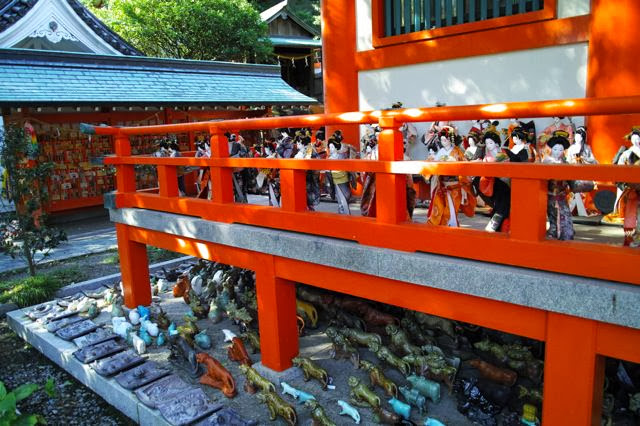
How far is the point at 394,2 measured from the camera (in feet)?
22.6

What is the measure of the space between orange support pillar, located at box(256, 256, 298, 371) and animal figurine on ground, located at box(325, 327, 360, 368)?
40cm

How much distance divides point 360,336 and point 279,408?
1.24 metres

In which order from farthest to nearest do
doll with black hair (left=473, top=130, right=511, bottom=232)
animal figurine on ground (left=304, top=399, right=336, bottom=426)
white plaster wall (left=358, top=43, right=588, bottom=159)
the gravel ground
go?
white plaster wall (left=358, top=43, right=588, bottom=159)
the gravel ground
animal figurine on ground (left=304, top=399, right=336, bottom=426)
doll with black hair (left=473, top=130, right=511, bottom=232)

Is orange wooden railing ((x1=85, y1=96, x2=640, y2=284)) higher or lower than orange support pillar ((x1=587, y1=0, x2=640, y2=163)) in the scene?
lower

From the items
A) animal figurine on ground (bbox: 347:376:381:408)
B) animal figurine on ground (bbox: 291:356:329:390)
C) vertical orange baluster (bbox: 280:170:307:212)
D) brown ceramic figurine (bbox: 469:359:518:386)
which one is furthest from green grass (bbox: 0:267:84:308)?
brown ceramic figurine (bbox: 469:359:518:386)

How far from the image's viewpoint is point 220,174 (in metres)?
5.46

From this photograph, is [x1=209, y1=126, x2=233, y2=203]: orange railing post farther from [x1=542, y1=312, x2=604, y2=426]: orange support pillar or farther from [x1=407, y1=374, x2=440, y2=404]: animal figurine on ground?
[x1=542, y1=312, x2=604, y2=426]: orange support pillar

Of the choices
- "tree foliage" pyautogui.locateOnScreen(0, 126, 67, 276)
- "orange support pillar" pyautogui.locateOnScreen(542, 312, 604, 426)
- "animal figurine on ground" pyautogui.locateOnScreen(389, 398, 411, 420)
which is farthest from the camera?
"tree foliage" pyautogui.locateOnScreen(0, 126, 67, 276)

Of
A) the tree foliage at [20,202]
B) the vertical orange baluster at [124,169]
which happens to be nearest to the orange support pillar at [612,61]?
the vertical orange baluster at [124,169]

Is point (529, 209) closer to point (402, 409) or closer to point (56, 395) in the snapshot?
point (402, 409)

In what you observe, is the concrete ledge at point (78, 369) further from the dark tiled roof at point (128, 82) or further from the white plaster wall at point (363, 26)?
the dark tiled roof at point (128, 82)

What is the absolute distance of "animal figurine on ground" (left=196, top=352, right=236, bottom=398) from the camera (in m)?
4.93

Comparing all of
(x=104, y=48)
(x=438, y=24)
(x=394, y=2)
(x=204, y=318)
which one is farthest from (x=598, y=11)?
(x=104, y=48)

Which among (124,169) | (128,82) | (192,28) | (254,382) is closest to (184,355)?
(254,382)
